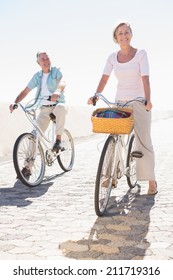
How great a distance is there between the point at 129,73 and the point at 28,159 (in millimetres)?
2461

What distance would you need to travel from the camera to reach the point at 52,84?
8.06 metres

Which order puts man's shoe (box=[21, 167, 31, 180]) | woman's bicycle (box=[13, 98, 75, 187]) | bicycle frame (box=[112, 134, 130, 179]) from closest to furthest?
bicycle frame (box=[112, 134, 130, 179]), woman's bicycle (box=[13, 98, 75, 187]), man's shoe (box=[21, 167, 31, 180])

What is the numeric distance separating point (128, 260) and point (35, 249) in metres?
0.97

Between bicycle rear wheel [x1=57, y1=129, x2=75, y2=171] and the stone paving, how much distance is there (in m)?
0.87

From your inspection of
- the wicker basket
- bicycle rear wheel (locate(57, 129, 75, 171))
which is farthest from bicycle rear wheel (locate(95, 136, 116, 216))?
bicycle rear wheel (locate(57, 129, 75, 171))

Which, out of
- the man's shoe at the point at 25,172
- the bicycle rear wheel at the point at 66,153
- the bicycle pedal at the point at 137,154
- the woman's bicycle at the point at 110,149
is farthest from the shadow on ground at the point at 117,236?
the bicycle rear wheel at the point at 66,153

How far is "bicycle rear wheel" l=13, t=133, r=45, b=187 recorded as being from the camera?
23.1 feet

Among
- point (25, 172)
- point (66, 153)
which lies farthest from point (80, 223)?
point (66, 153)

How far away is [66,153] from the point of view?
914cm

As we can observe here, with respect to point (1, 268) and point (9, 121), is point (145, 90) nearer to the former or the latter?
point (1, 268)

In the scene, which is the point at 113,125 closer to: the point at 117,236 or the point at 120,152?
the point at 120,152

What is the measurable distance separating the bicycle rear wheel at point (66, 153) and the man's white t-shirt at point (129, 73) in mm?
2880

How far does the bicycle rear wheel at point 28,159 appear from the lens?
7.05 meters

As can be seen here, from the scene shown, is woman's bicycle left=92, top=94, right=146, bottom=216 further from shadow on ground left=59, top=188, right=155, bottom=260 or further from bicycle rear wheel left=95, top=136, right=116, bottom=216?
shadow on ground left=59, top=188, right=155, bottom=260
